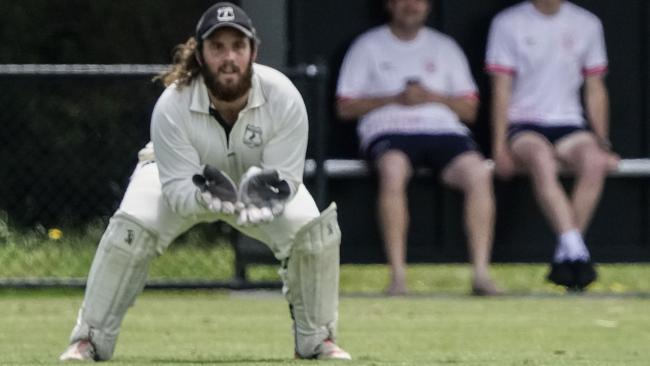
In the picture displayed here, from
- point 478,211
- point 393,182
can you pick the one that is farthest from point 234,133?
point 478,211

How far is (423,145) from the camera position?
12.5m

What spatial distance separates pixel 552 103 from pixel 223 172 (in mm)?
5185

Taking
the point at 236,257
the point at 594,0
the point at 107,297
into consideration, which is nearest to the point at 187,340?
the point at 107,297

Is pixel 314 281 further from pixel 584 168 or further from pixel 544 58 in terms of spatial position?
pixel 544 58

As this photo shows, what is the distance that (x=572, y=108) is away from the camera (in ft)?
41.7

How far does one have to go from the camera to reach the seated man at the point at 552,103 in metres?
12.5

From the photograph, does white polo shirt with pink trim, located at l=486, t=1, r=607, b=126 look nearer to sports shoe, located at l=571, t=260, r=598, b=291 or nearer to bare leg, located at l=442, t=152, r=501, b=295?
bare leg, located at l=442, t=152, r=501, b=295

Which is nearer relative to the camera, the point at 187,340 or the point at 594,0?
the point at 187,340

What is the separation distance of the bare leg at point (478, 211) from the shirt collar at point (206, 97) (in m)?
4.52

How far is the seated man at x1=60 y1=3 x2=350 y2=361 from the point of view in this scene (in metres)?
7.85

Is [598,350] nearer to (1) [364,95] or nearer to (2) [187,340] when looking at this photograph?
(2) [187,340]

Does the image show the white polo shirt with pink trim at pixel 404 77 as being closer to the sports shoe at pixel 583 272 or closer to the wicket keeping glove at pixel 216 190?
the sports shoe at pixel 583 272

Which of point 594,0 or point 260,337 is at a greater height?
point 594,0

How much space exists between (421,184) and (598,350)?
444 centimetres
